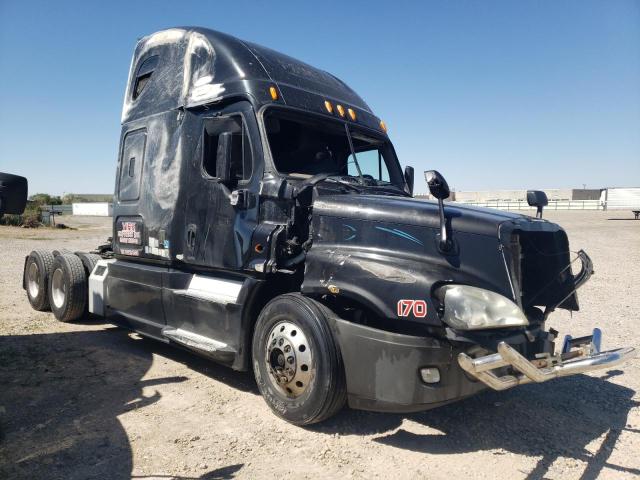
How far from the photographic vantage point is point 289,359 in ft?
13.3

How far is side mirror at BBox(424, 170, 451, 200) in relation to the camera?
Result: 356cm

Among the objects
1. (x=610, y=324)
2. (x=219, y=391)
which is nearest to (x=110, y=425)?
(x=219, y=391)

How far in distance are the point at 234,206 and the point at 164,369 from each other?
2184 millimetres

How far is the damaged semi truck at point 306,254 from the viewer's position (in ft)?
11.4

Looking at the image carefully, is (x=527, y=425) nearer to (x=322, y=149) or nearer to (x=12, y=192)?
(x=322, y=149)

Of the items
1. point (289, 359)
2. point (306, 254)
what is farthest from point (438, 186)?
point (289, 359)

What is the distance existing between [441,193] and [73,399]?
378cm

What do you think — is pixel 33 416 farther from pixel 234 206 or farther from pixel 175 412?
pixel 234 206

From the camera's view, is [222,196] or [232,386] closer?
[222,196]

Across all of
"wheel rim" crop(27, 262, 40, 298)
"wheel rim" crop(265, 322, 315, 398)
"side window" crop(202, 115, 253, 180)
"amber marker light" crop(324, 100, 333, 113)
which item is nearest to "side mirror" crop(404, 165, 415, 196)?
"amber marker light" crop(324, 100, 333, 113)

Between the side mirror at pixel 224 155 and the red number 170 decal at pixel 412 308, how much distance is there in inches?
87.3

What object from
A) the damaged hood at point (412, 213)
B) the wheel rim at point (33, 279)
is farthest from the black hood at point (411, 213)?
the wheel rim at point (33, 279)

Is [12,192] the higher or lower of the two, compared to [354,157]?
lower

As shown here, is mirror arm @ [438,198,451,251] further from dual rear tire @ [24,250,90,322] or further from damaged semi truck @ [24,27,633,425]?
dual rear tire @ [24,250,90,322]
